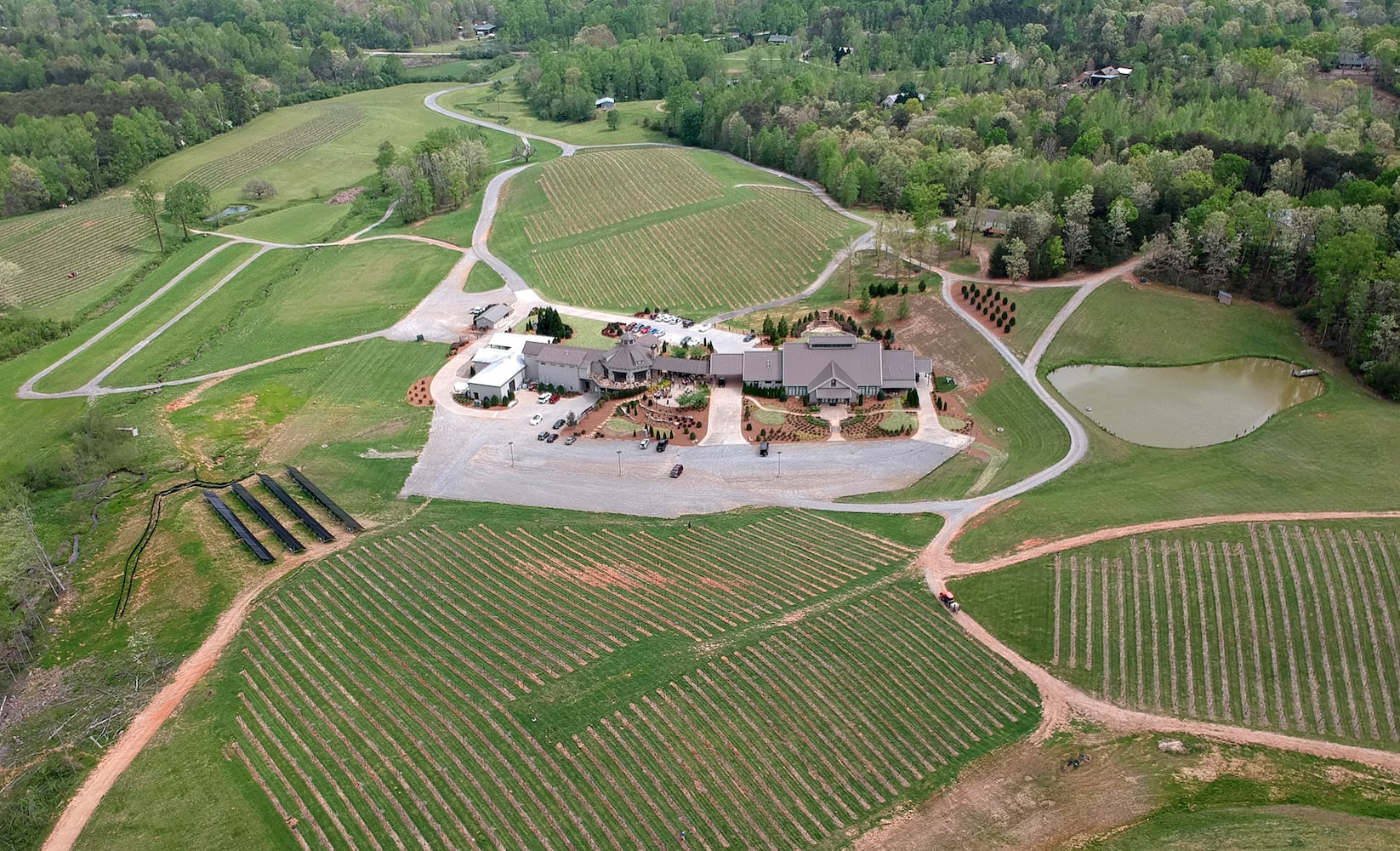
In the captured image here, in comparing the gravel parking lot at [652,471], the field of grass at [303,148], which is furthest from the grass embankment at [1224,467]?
the field of grass at [303,148]

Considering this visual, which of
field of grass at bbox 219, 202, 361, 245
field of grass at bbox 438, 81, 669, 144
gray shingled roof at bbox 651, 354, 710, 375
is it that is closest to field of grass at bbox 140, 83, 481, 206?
field of grass at bbox 438, 81, 669, 144

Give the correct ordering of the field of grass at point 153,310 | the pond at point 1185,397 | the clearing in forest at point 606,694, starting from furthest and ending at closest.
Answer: the field of grass at point 153,310 < the pond at point 1185,397 < the clearing in forest at point 606,694

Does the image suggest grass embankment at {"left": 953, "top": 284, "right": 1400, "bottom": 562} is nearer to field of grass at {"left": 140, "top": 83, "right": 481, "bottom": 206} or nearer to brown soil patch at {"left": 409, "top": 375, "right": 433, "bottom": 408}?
brown soil patch at {"left": 409, "top": 375, "right": 433, "bottom": 408}

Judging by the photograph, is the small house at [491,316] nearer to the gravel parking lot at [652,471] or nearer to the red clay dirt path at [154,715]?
the gravel parking lot at [652,471]

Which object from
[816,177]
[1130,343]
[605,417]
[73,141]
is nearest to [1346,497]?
[1130,343]

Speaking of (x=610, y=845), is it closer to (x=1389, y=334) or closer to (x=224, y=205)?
(x=1389, y=334)

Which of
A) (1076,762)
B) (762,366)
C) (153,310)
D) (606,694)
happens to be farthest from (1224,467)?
(153,310)
